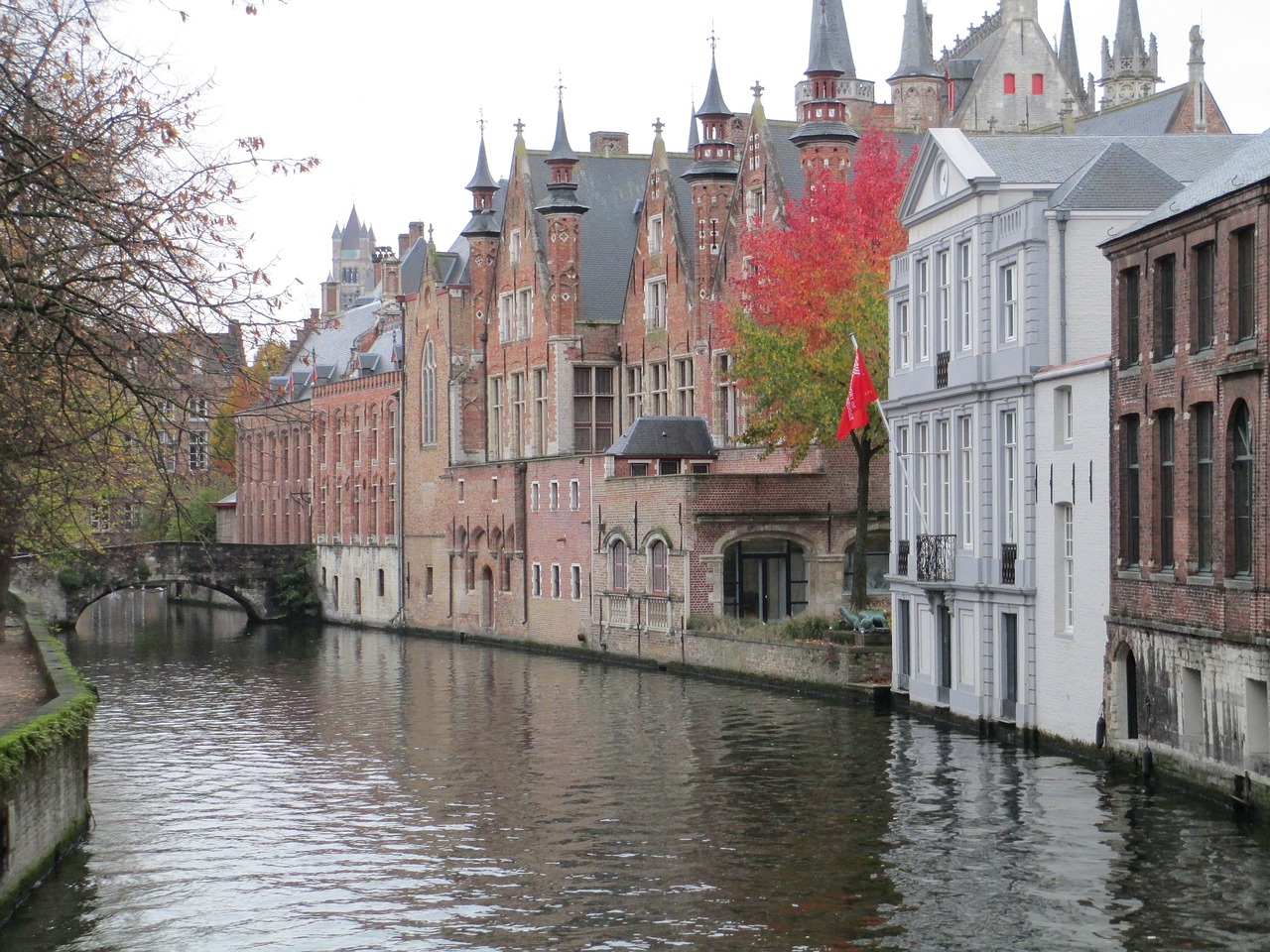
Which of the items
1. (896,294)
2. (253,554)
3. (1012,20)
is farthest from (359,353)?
(896,294)

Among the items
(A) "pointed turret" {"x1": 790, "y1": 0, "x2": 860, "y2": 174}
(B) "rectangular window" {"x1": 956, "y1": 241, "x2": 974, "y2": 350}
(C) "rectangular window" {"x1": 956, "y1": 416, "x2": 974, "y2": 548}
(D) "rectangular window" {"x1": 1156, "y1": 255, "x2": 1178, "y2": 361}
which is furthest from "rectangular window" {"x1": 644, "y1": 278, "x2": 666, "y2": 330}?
(D) "rectangular window" {"x1": 1156, "y1": 255, "x2": 1178, "y2": 361}

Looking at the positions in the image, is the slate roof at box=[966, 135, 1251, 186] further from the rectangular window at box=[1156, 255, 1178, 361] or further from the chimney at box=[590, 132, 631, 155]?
the chimney at box=[590, 132, 631, 155]

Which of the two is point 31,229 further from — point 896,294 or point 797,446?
point 797,446

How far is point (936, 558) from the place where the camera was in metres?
35.5

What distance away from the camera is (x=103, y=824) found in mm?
26156

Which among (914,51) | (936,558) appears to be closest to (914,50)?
(914,51)

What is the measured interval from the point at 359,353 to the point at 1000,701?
184 ft

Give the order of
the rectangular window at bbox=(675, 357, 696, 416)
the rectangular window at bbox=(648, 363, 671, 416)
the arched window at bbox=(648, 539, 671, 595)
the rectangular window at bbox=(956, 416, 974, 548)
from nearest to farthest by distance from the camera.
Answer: the rectangular window at bbox=(956, 416, 974, 548), the arched window at bbox=(648, 539, 671, 595), the rectangular window at bbox=(675, 357, 696, 416), the rectangular window at bbox=(648, 363, 671, 416)

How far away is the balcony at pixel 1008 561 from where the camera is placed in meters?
32.5

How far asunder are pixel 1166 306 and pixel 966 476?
8032 millimetres

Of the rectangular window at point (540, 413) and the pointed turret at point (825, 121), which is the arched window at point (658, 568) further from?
the rectangular window at point (540, 413)

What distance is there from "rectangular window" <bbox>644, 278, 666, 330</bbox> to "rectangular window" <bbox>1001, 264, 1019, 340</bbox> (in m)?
27.5

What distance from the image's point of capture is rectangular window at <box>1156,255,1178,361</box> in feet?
88.3

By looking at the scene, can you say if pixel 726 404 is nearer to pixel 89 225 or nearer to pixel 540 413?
pixel 540 413
